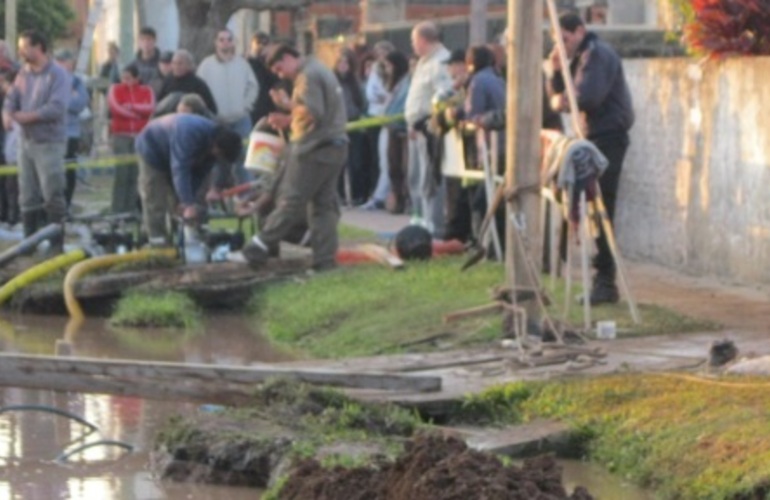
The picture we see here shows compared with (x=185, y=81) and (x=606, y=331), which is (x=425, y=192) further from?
(x=606, y=331)

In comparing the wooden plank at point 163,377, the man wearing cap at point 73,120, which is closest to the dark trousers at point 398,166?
the man wearing cap at point 73,120

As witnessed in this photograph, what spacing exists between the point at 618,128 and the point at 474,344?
2.21m

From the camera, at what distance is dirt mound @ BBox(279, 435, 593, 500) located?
710 cm

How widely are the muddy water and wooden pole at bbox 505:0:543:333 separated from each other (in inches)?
72.9

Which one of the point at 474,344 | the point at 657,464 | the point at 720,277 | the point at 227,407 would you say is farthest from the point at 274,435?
the point at 720,277

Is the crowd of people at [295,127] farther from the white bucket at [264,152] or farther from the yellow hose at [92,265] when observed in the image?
the yellow hose at [92,265]

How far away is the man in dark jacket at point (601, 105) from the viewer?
42.7 ft

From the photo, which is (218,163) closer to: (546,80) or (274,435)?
(546,80)

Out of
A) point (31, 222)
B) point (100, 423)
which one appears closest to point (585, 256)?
point (100, 423)

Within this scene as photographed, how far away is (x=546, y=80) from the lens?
1399cm

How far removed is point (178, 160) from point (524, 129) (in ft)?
17.2

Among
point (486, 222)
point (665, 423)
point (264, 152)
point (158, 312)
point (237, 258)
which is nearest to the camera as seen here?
point (665, 423)

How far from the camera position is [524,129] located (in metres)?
11.6

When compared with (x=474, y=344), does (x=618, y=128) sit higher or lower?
higher
